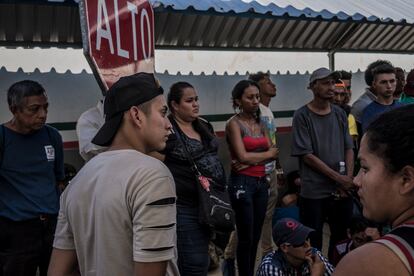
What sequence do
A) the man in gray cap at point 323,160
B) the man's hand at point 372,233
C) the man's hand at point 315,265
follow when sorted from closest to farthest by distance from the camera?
the man's hand at point 315,265 → the man's hand at point 372,233 → the man in gray cap at point 323,160

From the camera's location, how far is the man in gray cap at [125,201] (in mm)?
1482

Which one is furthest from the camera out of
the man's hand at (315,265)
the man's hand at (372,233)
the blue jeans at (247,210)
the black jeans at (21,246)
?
the blue jeans at (247,210)

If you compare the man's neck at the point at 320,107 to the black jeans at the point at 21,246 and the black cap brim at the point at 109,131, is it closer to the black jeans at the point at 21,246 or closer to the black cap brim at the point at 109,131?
the black jeans at the point at 21,246

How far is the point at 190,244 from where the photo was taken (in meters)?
3.01

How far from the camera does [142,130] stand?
5.39ft

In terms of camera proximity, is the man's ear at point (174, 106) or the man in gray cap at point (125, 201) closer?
the man in gray cap at point (125, 201)

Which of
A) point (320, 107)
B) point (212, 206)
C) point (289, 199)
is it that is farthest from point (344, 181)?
point (289, 199)

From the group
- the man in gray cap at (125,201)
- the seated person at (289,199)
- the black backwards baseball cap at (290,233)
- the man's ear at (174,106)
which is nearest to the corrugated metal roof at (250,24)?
the man's ear at (174,106)

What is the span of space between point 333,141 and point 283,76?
7.62ft

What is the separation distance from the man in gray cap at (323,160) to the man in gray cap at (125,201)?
8.40 ft

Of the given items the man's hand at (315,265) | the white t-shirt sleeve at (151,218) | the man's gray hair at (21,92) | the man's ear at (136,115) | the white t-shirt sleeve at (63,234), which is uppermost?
the man's gray hair at (21,92)

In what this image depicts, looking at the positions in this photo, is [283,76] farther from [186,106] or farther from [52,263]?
[52,263]

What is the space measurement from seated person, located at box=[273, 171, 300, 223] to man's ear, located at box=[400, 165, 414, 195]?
4.38m

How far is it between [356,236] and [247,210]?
2.83 ft
